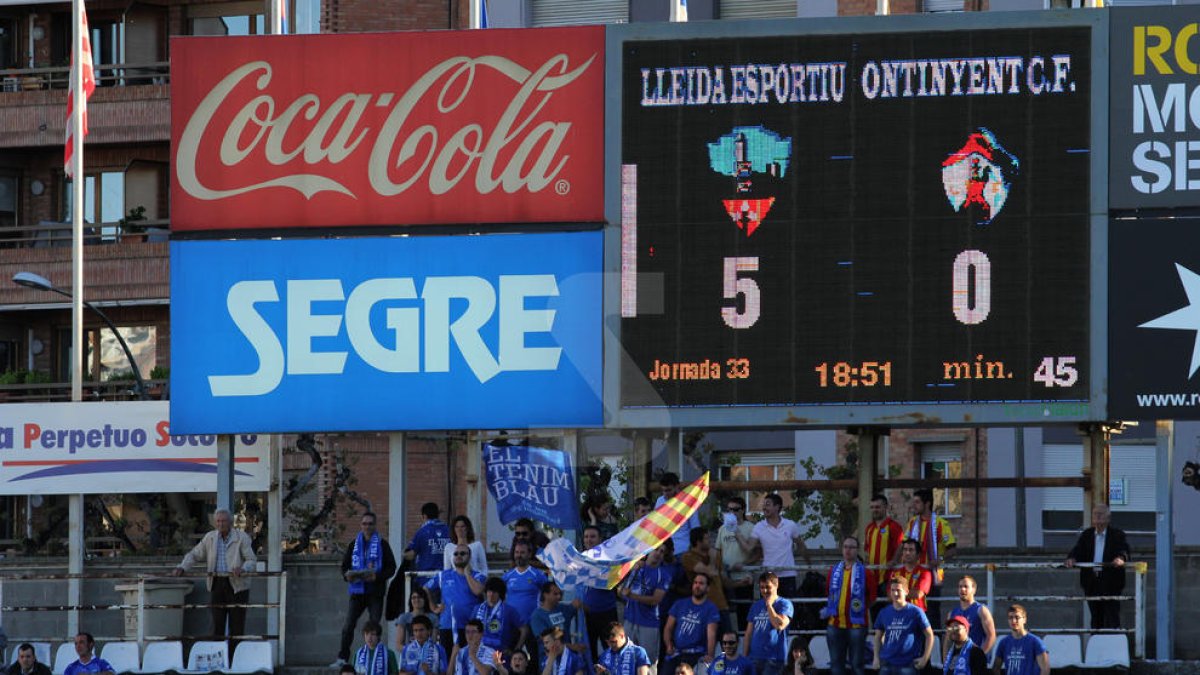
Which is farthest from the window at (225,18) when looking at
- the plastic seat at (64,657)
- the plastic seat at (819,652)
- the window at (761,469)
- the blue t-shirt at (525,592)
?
the plastic seat at (819,652)

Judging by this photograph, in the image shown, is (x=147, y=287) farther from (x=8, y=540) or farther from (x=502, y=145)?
(x=502, y=145)

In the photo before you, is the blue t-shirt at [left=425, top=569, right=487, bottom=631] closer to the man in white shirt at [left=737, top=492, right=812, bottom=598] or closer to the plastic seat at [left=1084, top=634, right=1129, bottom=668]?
the man in white shirt at [left=737, top=492, right=812, bottom=598]

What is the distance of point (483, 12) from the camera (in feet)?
99.5

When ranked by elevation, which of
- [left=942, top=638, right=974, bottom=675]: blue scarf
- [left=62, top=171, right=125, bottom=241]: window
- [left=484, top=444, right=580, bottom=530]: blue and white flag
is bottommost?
[left=942, top=638, right=974, bottom=675]: blue scarf

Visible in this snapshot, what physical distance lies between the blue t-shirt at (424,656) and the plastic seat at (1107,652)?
628 centimetres

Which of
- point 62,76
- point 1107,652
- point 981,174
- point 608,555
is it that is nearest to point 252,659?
point 608,555

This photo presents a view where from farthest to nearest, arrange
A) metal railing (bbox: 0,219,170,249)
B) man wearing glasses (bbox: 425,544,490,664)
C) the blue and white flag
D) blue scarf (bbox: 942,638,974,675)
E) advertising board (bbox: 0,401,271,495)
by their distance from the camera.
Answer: metal railing (bbox: 0,219,170,249) < advertising board (bbox: 0,401,271,495) < the blue and white flag < man wearing glasses (bbox: 425,544,490,664) < blue scarf (bbox: 942,638,974,675)

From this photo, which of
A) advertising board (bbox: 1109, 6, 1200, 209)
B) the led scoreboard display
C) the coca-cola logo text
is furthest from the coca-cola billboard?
advertising board (bbox: 1109, 6, 1200, 209)

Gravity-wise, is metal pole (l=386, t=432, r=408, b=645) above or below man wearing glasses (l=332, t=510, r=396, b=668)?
above

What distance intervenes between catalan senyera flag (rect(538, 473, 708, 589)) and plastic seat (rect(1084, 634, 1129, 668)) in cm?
418

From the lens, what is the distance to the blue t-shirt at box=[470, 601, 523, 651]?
23.7 metres

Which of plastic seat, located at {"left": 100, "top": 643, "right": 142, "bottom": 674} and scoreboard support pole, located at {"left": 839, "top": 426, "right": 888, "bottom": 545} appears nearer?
scoreboard support pole, located at {"left": 839, "top": 426, "right": 888, "bottom": 545}

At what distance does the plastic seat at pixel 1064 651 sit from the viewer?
23.4m

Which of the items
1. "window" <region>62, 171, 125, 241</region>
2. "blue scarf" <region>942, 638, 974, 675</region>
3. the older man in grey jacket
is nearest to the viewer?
"blue scarf" <region>942, 638, 974, 675</region>
